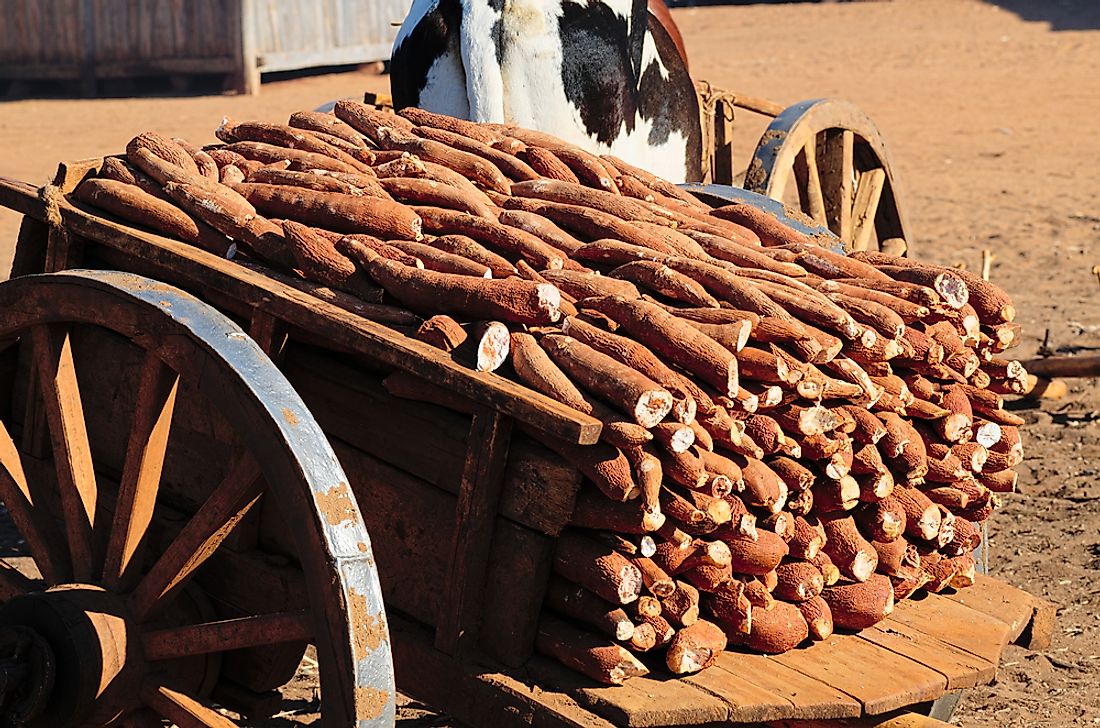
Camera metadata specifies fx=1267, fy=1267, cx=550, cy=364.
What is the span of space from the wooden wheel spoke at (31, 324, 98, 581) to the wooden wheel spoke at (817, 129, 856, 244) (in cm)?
324

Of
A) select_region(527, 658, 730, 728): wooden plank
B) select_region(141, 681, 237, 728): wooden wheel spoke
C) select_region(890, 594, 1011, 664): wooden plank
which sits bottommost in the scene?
select_region(141, 681, 237, 728): wooden wheel spoke

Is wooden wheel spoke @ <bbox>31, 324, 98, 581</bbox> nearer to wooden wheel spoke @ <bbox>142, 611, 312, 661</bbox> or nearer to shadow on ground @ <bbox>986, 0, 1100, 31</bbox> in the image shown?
wooden wheel spoke @ <bbox>142, 611, 312, 661</bbox>

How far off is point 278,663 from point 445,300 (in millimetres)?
765

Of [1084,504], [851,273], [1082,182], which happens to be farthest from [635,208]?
[1082,182]

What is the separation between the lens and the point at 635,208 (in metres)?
2.54

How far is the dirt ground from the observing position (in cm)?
407

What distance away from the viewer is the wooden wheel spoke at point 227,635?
1.98 meters

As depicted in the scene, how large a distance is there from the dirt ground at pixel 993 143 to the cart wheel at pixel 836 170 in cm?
109

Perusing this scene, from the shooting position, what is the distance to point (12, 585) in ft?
8.11

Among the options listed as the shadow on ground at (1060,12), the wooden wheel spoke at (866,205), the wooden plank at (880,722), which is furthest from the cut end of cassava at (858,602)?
the shadow on ground at (1060,12)

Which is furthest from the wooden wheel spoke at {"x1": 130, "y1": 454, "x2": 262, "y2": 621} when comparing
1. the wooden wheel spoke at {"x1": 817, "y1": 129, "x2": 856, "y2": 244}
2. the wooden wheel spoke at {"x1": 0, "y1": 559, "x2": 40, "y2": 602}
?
the wooden wheel spoke at {"x1": 817, "y1": 129, "x2": 856, "y2": 244}

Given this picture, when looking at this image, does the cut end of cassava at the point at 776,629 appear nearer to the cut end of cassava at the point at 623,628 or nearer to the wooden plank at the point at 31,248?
the cut end of cassava at the point at 623,628

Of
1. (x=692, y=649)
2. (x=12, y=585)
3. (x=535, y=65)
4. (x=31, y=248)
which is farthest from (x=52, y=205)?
(x=535, y=65)

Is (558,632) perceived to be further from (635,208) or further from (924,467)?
(635,208)
